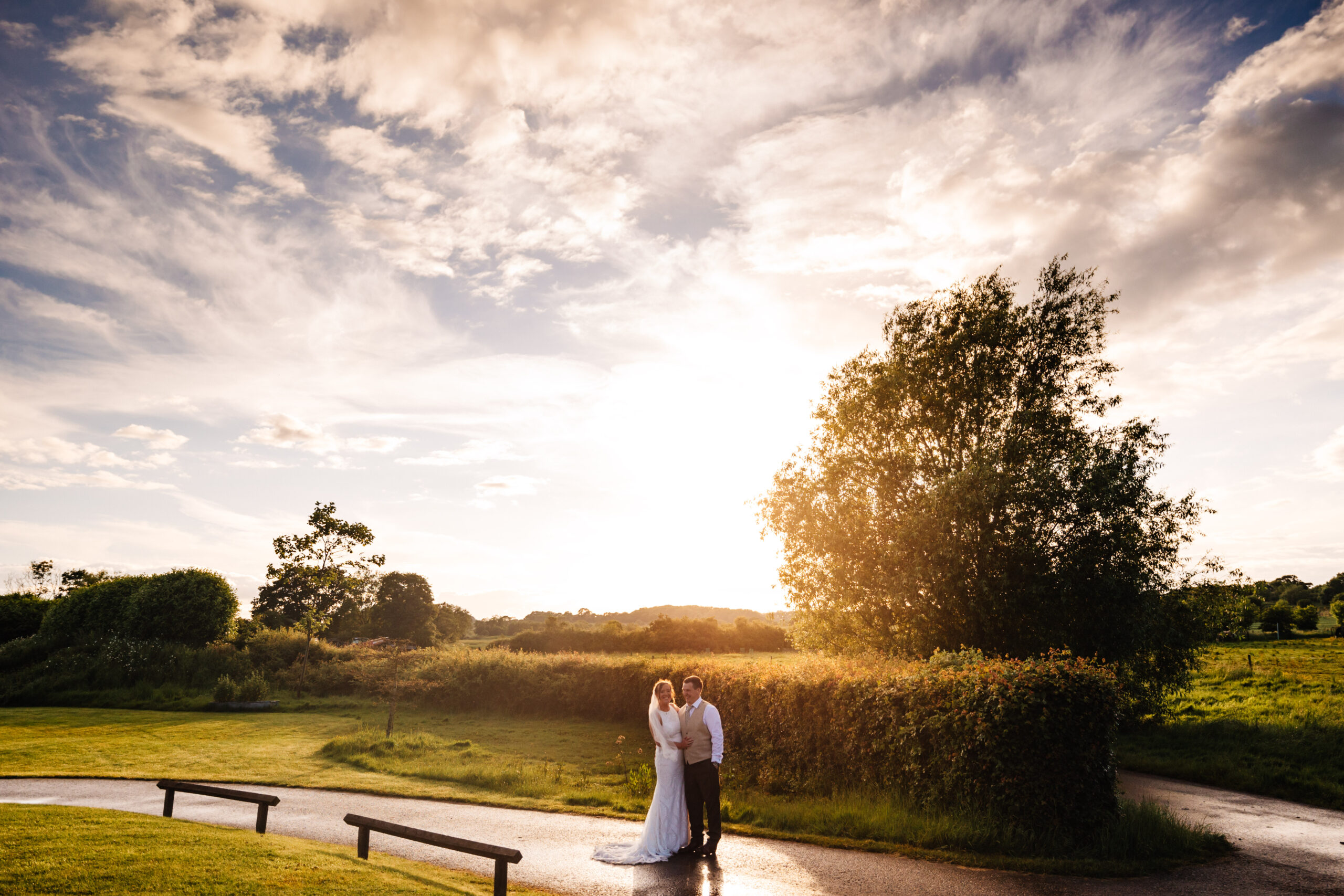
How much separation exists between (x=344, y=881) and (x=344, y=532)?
22533mm

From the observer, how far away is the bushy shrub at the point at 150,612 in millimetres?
34875

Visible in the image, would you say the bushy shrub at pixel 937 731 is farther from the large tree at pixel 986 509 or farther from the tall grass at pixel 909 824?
the large tree at pixel 986 509

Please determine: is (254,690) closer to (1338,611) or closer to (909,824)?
(909,824)

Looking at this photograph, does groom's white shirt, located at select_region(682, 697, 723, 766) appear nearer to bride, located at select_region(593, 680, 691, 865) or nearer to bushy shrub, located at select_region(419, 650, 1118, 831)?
bride, located at select_region(593, 680, 691, 865)

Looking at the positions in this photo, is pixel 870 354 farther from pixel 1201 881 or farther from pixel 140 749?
pixel 140 749

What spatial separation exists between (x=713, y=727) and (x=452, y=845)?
3.92 meters

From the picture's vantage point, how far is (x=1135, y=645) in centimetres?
2066

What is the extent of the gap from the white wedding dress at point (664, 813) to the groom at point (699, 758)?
97 mm

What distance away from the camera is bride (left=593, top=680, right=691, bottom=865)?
990 cm

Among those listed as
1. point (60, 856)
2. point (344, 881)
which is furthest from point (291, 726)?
point (344, 881)

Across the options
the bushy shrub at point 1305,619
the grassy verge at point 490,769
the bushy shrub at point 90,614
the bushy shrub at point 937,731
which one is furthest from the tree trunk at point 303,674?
the bushy shrub at point 1305,619

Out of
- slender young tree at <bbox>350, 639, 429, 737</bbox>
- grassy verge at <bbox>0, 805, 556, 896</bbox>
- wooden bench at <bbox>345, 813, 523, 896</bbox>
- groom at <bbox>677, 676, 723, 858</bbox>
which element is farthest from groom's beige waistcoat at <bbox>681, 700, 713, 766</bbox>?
slender young tree at <bbox>350, 639, 429, 737</bbox>

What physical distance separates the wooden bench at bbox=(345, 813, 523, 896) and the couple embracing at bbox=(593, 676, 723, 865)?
249cm

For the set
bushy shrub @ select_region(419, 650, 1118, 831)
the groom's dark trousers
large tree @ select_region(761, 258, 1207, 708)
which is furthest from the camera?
large tree @ select_region(761, 258, 1207, 708)
